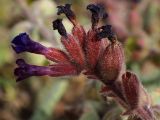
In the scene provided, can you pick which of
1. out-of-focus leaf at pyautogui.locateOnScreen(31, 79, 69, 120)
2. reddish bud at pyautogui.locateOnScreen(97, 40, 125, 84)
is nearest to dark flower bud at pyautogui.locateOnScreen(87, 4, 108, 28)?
reddish bud at pyautogui.locateOnScreen(97, 40, 125, 84)

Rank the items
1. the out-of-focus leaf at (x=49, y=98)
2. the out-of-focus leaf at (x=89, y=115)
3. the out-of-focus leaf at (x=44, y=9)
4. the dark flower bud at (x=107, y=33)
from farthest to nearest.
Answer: the out-of-focus leaf at (x=44, y=9), the out-of-focus leaf at (x=49, y=98), the out-of-focus leaf at (x=89, y=115), the dark flower bud at (x=107, y=33)

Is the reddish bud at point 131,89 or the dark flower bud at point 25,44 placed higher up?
the dark flower bud at point 25,44

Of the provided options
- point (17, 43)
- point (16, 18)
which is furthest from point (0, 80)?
point (17, 43)

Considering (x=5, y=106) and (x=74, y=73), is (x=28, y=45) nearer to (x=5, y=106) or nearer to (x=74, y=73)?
(x=74, y=73)

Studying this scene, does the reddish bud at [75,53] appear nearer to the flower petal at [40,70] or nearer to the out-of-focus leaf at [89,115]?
the flower petal at [40,70]

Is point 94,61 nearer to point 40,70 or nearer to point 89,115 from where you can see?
point 40,70

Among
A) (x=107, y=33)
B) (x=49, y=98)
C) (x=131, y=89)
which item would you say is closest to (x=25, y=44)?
(x=107, y=33)

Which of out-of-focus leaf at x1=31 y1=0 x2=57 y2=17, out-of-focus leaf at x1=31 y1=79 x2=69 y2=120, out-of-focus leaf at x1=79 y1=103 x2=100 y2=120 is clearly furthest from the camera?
out-of-focus leaf at x1=31 y1=0 x2=57 y2=17

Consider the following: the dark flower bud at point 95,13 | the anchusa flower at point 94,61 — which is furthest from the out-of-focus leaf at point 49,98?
the dark flower bud at point 95,13

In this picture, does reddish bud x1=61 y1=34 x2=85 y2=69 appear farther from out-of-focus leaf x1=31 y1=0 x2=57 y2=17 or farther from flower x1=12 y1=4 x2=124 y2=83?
out-of-focus leaf x1=31 y1=0 x2=57 y2=17
